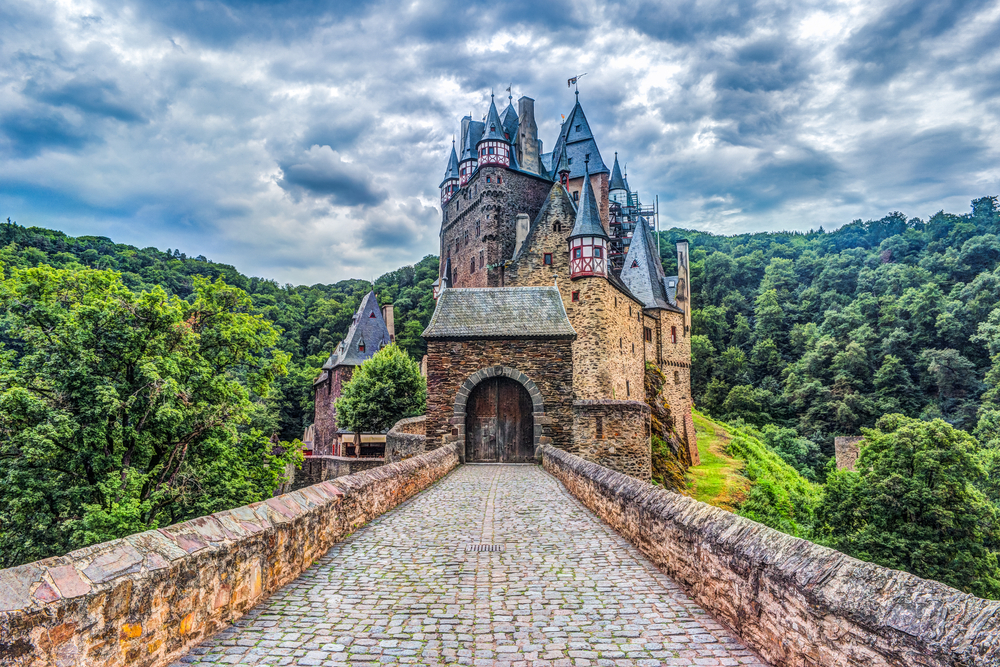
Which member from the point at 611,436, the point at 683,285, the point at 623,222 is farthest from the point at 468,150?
the point at 611,436

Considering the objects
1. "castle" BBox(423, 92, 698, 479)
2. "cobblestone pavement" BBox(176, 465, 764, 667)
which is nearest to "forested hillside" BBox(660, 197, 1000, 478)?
"castle" BBox(423, 92, 698, 479)

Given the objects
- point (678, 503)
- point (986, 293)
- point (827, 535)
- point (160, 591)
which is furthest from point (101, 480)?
point (986, 293)

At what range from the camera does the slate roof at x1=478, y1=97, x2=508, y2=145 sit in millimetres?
41406

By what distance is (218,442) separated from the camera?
15617 mm

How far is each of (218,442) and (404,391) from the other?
15158mm

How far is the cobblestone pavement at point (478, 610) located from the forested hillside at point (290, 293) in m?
37.4

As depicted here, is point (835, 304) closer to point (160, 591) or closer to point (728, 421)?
point (728, 421)

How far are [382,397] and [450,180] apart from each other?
2658cm

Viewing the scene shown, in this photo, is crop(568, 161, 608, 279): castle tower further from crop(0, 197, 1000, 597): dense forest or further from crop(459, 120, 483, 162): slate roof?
crop(459, 120, 483, 162): slate roof

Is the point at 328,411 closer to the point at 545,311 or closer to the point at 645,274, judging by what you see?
the point at 645,274

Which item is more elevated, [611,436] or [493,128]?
[493,128]

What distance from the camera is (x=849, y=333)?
199 ft

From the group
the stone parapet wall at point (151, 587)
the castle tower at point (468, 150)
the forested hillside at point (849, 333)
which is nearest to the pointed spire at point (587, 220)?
the castle tower at point (468, 150)

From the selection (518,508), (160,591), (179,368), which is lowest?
(518,508)
